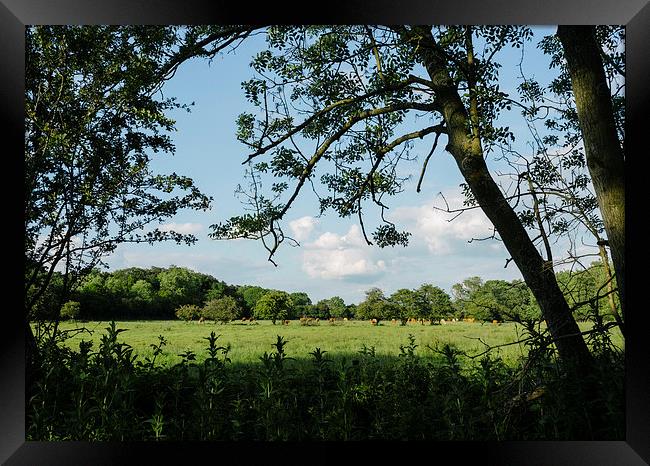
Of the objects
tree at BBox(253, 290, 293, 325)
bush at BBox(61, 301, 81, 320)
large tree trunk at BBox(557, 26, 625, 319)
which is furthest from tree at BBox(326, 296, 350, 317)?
large tree trunk at BBox(557, 26, 625, 319)

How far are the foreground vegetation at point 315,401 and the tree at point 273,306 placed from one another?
0.74 meters

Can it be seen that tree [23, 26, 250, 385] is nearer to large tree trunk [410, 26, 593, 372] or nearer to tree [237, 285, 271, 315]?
tree [237, 285, 271, 315]

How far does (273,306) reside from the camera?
425cm

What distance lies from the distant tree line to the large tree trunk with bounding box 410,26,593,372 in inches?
47.9

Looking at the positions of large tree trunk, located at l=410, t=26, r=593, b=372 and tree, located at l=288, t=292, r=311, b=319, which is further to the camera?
tree, located at l=288, t=292, r=311, b=319

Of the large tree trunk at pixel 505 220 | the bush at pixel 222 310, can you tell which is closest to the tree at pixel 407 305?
the bush at pixel 222 310

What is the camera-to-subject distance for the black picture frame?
5.99ft

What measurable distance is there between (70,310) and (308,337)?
1.75 meters

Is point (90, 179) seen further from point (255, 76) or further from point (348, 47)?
point (348, 47)
